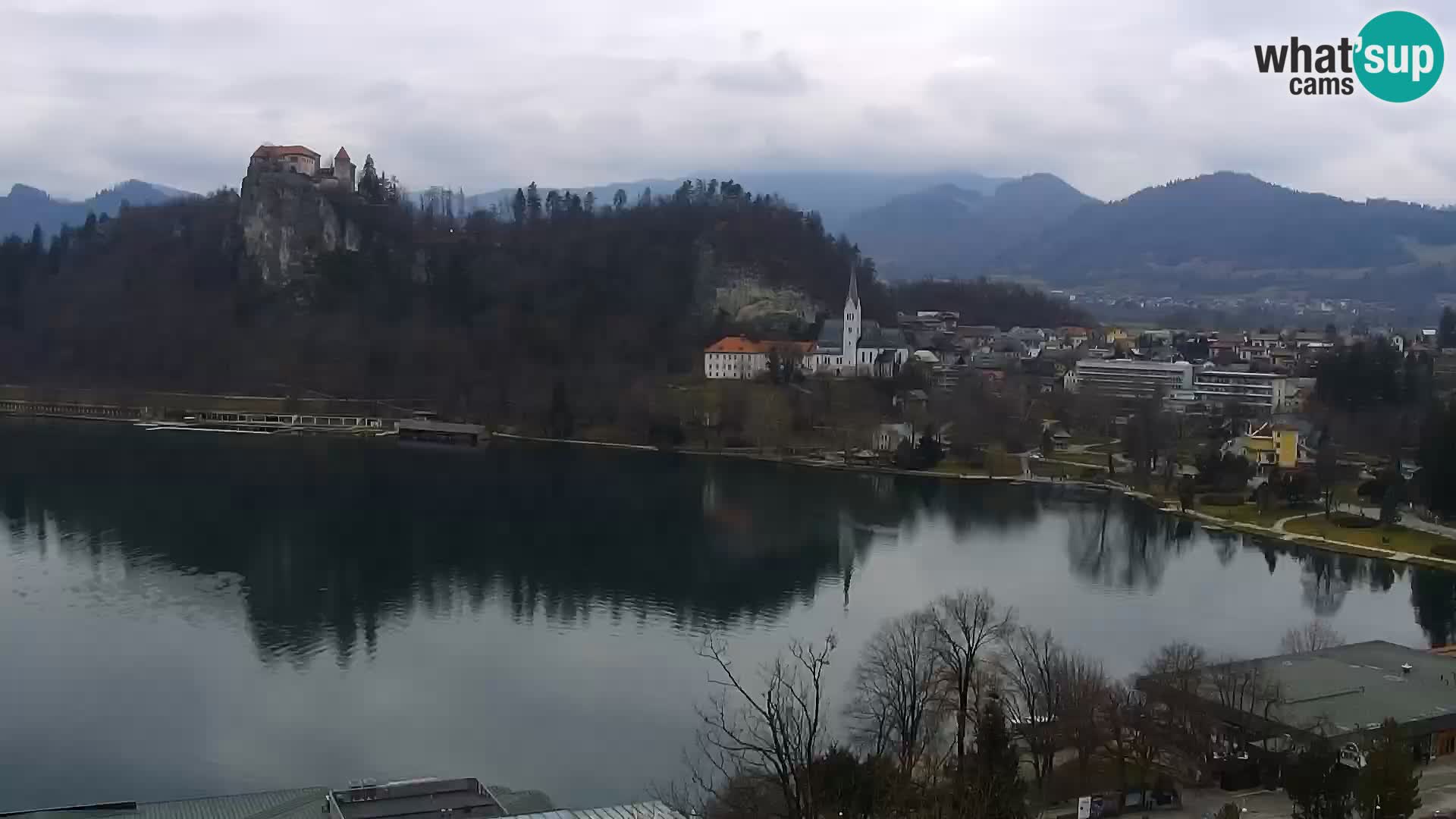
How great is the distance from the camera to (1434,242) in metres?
73.0

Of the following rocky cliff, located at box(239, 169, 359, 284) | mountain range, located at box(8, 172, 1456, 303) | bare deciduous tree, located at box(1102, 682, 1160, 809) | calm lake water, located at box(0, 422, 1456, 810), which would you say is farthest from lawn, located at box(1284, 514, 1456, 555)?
mountain range, located at box(8, 172, 1456, 303)

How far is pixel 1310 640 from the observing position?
9000 millimetres

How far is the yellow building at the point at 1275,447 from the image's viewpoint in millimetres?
18469

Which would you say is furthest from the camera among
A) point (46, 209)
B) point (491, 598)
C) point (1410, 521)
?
point (46, 209)

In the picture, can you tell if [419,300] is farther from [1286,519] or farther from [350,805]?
[350,805]

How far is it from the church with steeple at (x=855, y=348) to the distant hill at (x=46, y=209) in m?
53.0

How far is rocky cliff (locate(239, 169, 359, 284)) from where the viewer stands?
105ft

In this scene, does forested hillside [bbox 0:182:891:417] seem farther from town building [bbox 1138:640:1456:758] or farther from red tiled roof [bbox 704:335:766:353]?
town building [bbox 1138:640:1456:758]

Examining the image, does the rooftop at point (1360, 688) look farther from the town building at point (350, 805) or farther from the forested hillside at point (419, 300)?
the forested hillside at point (419, 300)

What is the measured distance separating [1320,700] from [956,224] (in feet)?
331

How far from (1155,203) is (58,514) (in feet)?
288

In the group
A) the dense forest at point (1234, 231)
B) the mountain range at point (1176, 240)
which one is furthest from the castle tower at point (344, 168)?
the dense forest at point (1234, 231)

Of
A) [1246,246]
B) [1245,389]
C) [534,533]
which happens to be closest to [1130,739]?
[534,533]

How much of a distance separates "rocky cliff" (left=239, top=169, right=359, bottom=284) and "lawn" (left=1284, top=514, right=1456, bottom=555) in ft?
81.4
